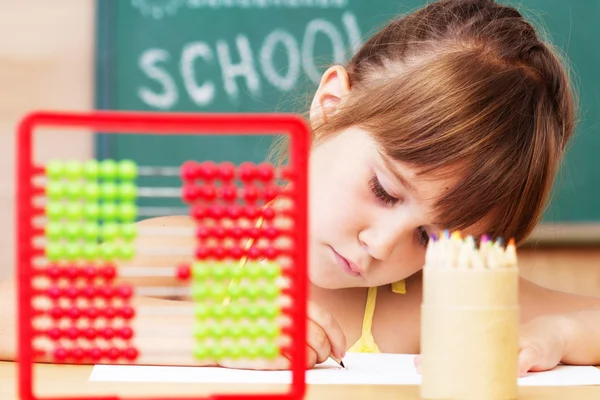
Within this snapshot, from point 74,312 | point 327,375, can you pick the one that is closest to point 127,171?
point 74,312

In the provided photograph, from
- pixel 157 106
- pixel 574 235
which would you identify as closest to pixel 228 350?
pixel 157 106

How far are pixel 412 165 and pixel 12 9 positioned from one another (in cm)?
131

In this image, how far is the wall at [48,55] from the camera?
191 cm

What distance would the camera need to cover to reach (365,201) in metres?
0.99

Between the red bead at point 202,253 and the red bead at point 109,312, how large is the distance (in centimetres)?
7

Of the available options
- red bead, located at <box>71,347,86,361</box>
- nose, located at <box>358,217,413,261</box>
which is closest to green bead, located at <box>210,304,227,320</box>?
red bead, located at <box>71,347,86,361</box>

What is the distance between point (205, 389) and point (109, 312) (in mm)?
141

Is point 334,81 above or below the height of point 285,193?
above

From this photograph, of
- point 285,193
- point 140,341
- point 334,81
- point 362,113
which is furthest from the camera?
point 334,81

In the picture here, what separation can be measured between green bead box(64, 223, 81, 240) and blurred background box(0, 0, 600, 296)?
→ 4.22ft

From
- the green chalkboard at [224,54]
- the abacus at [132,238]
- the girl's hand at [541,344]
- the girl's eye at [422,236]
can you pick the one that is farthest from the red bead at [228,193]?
the green chalkboard at [224,54]

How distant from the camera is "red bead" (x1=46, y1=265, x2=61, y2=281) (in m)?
0.61

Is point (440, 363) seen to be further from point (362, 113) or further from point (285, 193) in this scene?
point (362, 113)

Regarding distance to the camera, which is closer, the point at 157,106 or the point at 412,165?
the point at 412,165
